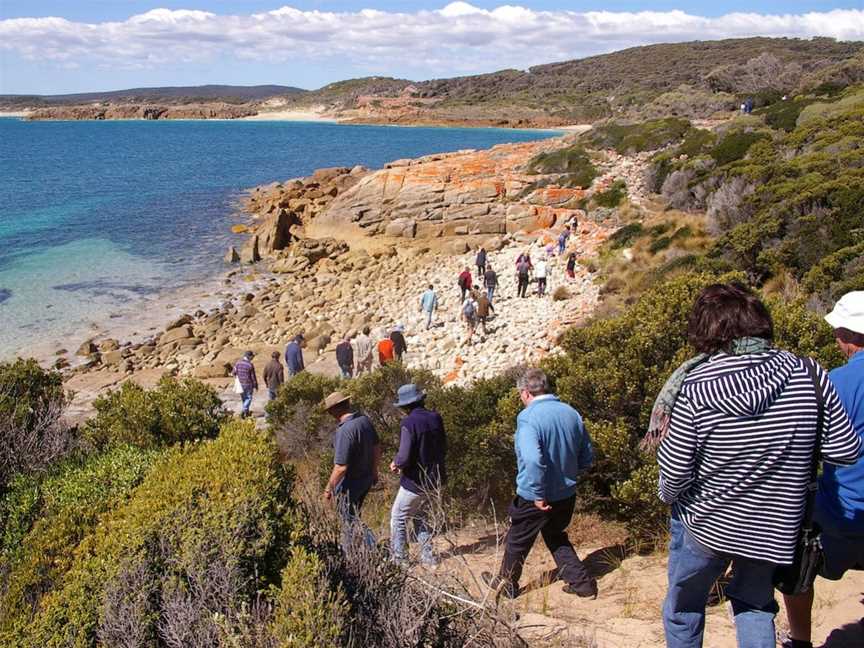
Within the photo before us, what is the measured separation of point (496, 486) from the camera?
6.93m

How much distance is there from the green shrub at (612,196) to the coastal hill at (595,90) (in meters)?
20.5

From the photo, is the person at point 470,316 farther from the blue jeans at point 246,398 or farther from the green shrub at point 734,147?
the green shrub at point 734,147

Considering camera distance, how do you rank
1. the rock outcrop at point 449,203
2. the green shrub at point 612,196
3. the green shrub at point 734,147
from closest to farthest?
the green shrub at point 734,147 < the green shrub at point 612,196 < the rock outcrop at point 449,203

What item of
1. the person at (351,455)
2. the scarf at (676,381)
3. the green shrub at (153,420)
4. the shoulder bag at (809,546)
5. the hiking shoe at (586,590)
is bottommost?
the hiking shoe at (586,590)

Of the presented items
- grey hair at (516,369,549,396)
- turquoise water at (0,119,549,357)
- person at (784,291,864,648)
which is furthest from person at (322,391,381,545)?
turquoise water at (0,119,549,357)

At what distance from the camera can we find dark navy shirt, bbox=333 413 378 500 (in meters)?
5.38

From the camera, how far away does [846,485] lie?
301 cm

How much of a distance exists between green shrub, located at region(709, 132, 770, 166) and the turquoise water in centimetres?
2039

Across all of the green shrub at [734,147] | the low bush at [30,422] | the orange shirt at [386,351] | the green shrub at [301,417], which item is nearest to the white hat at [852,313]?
the low bush at [30,422]

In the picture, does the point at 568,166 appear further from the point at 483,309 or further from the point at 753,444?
the point at 753,444

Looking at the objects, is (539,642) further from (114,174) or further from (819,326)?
(114,174)

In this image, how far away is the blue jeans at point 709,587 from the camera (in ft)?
9.83

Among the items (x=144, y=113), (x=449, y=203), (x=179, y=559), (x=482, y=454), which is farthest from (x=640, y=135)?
(x=144, y=113)

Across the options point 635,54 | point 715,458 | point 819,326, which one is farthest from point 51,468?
point 635,54
